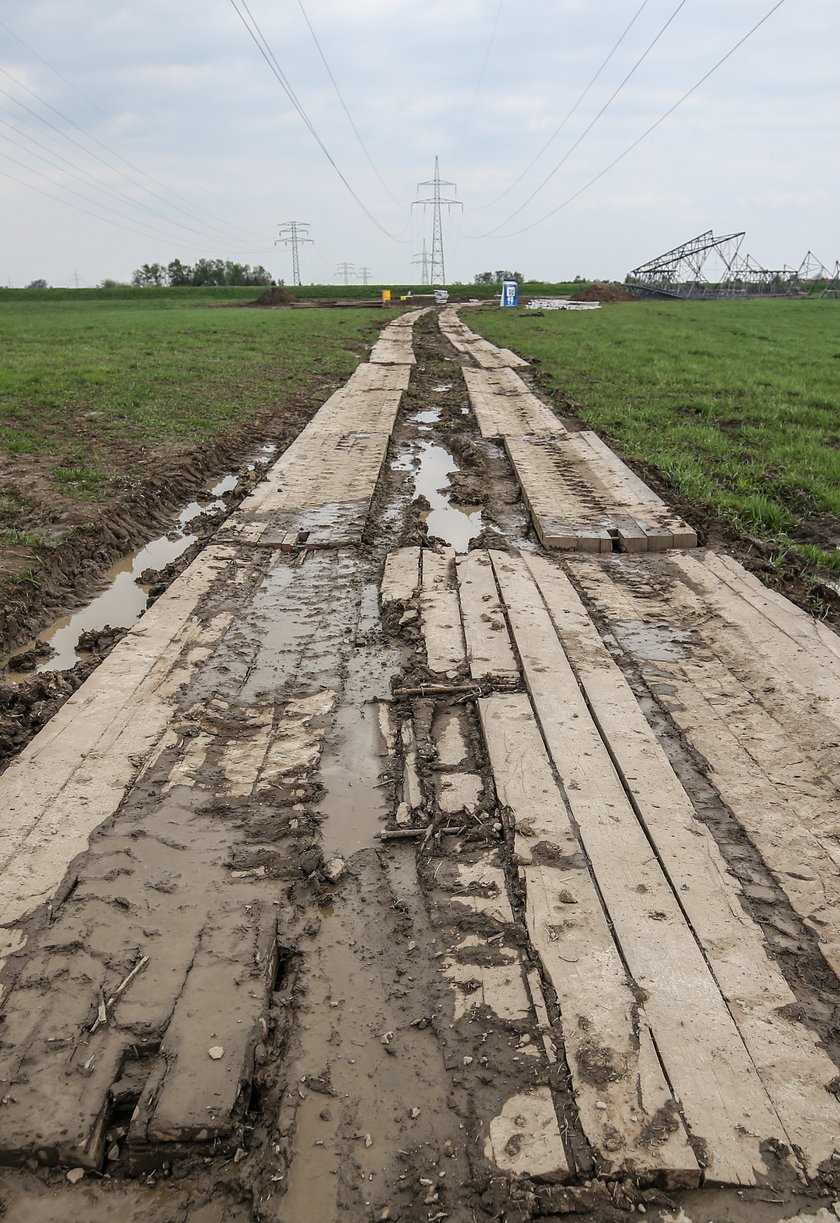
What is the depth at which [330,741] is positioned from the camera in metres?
3.83

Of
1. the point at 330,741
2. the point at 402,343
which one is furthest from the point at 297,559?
the point at 402,343

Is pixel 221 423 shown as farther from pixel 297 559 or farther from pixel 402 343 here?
pixel 402 343

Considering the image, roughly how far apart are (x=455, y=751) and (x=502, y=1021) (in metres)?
1.42

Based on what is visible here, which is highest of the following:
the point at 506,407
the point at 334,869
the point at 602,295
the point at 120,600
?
the point at 602,295

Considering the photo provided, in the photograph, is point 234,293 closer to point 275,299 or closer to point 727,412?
point 275,299

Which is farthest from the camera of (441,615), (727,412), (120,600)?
(727,412)

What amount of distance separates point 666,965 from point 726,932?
271 mm

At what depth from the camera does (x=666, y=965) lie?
2502 mm

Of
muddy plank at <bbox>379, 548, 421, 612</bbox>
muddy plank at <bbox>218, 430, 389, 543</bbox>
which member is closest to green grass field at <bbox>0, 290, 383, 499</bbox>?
muddy plank at <bbox>218, 430, 389, 543</bbox>

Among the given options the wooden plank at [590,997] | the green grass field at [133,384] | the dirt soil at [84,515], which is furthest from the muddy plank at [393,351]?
the wooden plank at [590,997]

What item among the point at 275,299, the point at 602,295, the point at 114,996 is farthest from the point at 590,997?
the point at 602,295

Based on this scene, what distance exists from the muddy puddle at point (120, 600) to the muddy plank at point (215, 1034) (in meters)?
2.70

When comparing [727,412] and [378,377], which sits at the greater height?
[378,377]

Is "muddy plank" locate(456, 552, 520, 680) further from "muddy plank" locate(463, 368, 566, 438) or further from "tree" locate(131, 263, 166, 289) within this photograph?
"tree" locate(131, 263, 166, 289)
